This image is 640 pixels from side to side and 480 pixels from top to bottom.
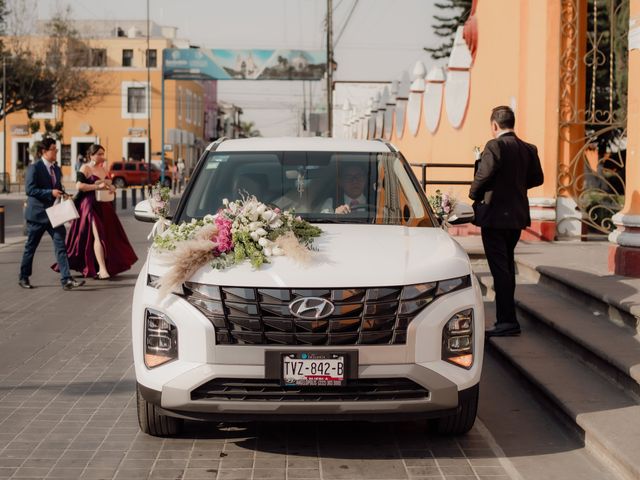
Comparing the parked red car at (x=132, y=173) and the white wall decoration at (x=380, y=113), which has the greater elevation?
the white wall decoration at (x=380, y=113)

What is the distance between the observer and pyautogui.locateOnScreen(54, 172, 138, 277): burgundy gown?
1278 centimetres

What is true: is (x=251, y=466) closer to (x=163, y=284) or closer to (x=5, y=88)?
(x=163, y=284)

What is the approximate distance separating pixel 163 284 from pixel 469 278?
64.8 inches

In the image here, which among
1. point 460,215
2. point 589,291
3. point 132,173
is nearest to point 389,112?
point 589,291

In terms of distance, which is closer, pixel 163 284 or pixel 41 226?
pixel 163 284

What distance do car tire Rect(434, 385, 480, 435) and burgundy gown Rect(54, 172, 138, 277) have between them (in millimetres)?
8149

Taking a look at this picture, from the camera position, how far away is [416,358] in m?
4.95

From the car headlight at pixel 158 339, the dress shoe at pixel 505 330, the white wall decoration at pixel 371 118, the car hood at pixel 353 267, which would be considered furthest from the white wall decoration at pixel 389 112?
the car headlight at pixel 158 339

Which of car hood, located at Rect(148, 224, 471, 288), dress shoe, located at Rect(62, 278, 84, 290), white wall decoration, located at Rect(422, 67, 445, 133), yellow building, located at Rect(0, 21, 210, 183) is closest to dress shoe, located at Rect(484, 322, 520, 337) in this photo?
car hood, located at Rect(148, 224, 471, 288)

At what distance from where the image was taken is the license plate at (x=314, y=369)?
4.89 meters

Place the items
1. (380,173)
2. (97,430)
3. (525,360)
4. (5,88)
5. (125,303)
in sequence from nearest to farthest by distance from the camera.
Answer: (97,430) → (380,173) → (525,360) → (125,303) → (5,88)

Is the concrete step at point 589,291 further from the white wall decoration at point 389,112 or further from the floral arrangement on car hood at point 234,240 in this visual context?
the white wall decoration at point 389,112

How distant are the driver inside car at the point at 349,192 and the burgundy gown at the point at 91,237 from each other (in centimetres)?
687

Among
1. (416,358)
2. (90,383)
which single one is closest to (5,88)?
(90,383)
